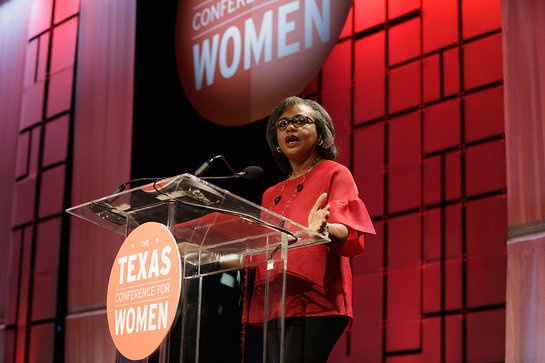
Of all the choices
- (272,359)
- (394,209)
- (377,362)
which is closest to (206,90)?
(394,209)

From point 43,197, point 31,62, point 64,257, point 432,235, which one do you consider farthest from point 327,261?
point 31,62

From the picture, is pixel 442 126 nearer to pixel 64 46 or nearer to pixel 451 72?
pixel 451 72

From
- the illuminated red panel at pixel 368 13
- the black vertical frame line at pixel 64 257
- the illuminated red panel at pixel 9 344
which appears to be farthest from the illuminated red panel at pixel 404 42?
the illuminated red panel at pixel 9 344

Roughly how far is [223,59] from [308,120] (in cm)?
219

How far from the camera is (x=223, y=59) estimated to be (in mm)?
4371

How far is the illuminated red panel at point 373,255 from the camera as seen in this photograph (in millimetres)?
3488

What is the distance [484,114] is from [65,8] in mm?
3256

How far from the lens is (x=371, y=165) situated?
3.63m

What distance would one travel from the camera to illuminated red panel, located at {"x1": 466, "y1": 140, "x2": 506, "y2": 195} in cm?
313

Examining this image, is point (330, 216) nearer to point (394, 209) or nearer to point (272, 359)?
point (272, 359)

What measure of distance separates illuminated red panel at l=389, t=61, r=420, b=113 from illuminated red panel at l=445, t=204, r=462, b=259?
0.52m

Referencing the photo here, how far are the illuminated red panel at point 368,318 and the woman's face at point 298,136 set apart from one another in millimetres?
1322

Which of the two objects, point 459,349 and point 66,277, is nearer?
point 459,349

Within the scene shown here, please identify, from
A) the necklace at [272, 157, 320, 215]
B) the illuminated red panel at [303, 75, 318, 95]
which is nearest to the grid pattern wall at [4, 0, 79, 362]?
the illuminated red panel at [303, 75, 318, 95]
